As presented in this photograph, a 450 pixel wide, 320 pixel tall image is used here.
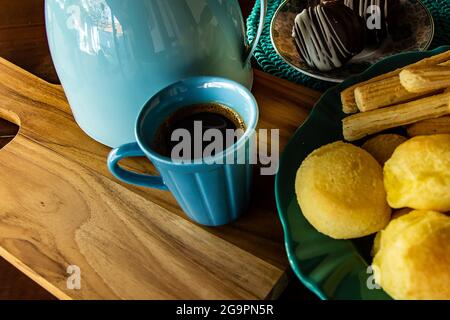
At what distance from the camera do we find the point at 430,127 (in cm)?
39

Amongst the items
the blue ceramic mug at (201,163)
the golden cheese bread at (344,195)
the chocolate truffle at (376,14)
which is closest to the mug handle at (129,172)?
the blue ceramic mug at (201,163)

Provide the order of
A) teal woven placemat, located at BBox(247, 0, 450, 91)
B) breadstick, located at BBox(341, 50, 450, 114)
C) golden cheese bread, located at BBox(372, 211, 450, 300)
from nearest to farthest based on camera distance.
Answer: golden cheese bread, located at BBox(372, 211, 450, 300)
breadstick, located at BBox(341, 50, 450, 114)
teal woven placemat, located at BBox(247, 0, 450, 91)

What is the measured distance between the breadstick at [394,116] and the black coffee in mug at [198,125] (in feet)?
0.32

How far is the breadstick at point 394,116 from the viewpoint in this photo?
38 centimetres

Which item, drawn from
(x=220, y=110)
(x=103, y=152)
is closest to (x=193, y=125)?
(x=220, y=110)

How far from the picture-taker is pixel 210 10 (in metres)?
0.39

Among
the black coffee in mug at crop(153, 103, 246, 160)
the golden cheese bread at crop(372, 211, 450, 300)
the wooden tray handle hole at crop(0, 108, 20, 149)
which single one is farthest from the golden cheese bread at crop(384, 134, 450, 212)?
the wooden tray handle hole at crop(0, 108, 20, 149)

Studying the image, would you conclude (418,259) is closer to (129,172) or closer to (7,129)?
(129,172)

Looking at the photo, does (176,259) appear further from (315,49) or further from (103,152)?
(315,49)

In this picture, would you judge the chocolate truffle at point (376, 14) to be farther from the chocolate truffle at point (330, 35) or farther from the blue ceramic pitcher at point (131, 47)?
the blue ceramic pitcher at point (131, 47)

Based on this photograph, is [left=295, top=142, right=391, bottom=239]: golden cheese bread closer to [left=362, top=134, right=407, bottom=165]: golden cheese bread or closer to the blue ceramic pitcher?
[left=362, top=134, right=407, bottom=165]: golden cheese bread

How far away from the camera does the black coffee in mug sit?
362mm

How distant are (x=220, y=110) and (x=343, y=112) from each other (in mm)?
117

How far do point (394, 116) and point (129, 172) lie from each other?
0.22m
